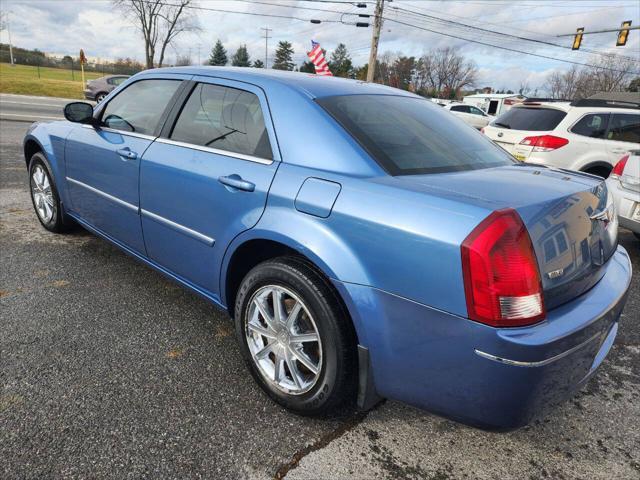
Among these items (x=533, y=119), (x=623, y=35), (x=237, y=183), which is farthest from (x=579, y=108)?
(x=623, y=35)

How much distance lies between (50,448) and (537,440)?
82.0 inches

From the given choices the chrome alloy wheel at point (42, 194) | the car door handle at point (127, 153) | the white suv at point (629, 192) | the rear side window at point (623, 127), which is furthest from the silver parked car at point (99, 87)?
the white suv at point (629, 192)

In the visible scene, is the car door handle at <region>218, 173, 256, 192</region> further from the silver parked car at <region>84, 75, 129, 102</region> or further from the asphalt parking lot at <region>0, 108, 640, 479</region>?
the silver parked car at <region>84, 75, 129, 102</region>

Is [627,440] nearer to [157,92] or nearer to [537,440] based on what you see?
[537,440]

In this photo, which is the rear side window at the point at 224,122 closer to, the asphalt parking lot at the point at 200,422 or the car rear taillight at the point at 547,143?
the asphalt parking lot at the point at 200,422

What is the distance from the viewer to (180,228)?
2605 mm

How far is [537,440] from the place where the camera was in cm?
210

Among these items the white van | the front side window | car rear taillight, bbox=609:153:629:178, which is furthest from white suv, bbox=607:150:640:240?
the white van

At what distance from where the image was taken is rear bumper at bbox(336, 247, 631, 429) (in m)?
1.54

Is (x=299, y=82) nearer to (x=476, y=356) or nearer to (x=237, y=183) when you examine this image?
(x=237, y=183)

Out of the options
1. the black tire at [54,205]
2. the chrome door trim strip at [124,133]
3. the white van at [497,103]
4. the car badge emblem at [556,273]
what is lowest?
the black tire at [54,205]

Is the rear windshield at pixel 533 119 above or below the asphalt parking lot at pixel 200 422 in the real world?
above

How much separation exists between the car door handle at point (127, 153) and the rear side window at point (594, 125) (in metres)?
6.14

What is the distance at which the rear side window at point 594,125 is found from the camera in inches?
259
